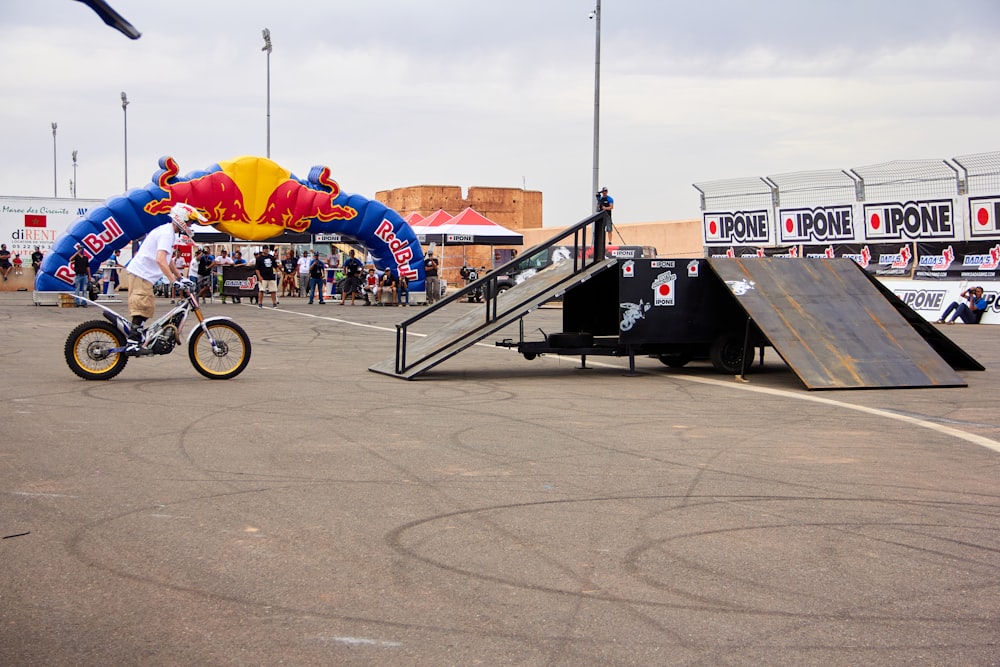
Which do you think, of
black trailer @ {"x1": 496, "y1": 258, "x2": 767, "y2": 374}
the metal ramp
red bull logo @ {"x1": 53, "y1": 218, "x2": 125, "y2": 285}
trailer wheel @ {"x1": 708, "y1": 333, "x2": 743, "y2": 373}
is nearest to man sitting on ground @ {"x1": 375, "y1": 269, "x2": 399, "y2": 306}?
red bull logo @ {"x1": 53, "y1": 218, "x2": 125, "y2": 285}

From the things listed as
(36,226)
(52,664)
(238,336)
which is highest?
(36,226)

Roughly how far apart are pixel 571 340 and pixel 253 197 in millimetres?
21037

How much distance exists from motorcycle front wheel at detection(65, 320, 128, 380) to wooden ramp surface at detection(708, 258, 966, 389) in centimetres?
725

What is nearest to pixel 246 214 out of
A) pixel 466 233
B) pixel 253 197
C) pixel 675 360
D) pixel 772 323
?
pixel 253 197

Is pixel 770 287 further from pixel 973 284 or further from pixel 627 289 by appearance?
pixel 973 284

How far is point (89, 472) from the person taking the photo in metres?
7.29

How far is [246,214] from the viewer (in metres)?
32.9

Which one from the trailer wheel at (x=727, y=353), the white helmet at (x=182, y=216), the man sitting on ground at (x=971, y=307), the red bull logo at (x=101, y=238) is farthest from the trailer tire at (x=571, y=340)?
the red bull logo at (x=101, y=238)

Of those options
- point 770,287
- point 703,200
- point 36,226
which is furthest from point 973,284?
point 36,226

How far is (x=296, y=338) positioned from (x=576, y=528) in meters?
14.9

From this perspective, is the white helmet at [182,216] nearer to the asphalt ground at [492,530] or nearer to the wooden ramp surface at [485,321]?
the asphalt ground at [492,530]

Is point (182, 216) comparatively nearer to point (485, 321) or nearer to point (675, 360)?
point (485, 321)

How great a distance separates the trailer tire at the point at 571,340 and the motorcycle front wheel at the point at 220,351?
147 inches

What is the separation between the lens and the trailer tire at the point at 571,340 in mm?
13859
